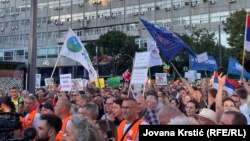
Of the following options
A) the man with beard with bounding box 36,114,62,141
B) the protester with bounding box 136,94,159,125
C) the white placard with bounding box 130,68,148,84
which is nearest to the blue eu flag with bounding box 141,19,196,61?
the white placard with bounding box 130,68,148,84

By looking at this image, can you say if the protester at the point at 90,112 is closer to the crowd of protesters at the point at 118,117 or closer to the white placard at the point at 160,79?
the crowd of protesters at the point at 118,117

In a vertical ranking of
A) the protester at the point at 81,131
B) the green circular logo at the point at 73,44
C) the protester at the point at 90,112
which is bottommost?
the protester at the point at 90,112

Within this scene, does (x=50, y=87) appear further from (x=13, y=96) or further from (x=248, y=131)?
(x=248, y=131)

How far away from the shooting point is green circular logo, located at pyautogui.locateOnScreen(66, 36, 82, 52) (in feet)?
36.2

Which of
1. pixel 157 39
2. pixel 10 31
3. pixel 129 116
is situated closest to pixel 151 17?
pixel 10 31

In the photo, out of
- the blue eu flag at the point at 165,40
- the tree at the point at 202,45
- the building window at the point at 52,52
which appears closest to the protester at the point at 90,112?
the blue eu flag at the point at 165,40

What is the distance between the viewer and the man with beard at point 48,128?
489cm

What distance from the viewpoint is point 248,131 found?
321 centimetres

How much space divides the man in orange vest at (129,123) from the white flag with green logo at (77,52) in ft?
12.5

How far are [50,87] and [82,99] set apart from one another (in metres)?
7.72

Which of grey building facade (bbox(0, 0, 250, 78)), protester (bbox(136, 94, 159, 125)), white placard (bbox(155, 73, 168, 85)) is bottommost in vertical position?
white placard (bbox(155, 73, 168, 85))

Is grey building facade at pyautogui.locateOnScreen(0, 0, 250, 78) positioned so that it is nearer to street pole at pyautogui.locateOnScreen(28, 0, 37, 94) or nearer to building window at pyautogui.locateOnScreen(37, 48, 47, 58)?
building window at pyautogui.locateOnScreen(37, 48, 47, 58)

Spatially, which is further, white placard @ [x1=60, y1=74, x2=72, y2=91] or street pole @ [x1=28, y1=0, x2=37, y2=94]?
white placard @ [x1=60, y1=74, x2=72, y2=91]

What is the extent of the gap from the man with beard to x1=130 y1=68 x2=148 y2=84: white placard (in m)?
4.84
